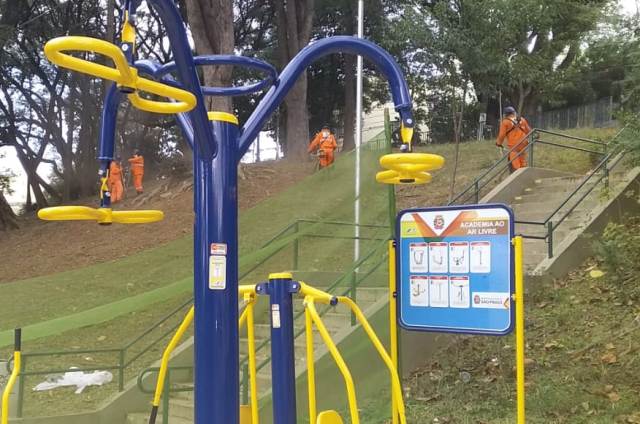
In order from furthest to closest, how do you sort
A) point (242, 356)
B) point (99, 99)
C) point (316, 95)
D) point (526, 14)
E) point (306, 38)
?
point (316, 95), point (99, 99), point (306, 38), point (526, 14), point (242, 356)

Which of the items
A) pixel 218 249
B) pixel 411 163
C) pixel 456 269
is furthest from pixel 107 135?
pixel 456 269

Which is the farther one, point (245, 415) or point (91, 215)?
point (245, 415)

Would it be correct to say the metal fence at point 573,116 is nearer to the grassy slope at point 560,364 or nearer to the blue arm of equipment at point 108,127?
the grassy slope at point 560,364

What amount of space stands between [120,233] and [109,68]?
43.0 ft

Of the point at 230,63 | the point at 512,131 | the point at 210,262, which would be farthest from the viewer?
the point at 512,131

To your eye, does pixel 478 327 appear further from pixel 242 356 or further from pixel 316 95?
pixel 316 95

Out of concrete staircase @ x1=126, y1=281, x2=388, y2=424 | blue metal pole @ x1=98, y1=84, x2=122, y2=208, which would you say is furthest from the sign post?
blue metal pole @ x1=98, y1=84, x2=122, y2=208

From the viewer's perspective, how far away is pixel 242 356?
24.3ft

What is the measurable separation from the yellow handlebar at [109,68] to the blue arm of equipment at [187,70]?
0.33 metres

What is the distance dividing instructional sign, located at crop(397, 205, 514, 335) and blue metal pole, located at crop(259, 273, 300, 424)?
1.55 meters

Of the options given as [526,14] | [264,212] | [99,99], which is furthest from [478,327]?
[99,99]

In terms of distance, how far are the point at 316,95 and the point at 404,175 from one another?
27.5 metres

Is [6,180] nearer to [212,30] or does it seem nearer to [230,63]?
[212,30]

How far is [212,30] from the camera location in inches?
609
